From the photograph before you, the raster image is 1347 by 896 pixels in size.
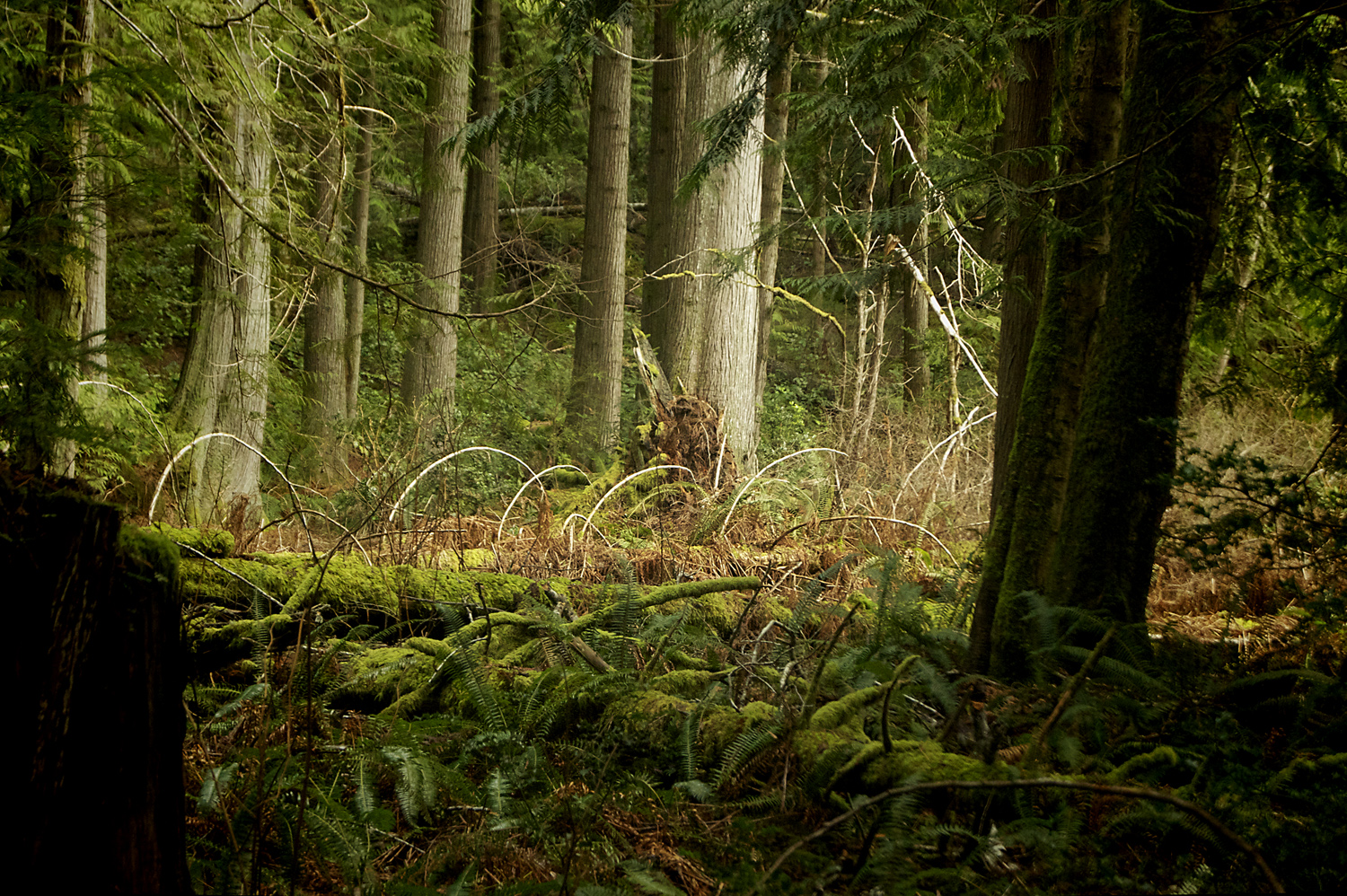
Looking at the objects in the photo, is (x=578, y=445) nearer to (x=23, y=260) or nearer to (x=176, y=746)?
(x=23, y=260)

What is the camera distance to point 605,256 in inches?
477

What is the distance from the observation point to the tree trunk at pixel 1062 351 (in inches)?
144

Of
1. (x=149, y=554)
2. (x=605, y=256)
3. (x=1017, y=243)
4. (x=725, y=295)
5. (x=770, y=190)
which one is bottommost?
(x=149, y=554)

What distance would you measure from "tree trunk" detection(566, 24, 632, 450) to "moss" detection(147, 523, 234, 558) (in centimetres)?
765

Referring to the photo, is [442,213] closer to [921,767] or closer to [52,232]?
[52,232]

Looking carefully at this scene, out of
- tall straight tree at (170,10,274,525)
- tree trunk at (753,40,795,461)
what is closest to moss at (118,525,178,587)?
tall straight tree at (170,10,274,525)

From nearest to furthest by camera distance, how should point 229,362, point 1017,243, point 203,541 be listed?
point 203,541
point 1017,243
point 229,362

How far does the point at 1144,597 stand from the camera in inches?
136

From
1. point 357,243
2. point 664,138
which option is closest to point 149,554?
point 664,138

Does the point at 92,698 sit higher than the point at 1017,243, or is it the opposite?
the point at 1017,243

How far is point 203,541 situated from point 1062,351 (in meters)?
4.34

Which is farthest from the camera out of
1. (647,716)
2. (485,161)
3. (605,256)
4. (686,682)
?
(485,161)

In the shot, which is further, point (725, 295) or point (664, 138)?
point (664, 138)

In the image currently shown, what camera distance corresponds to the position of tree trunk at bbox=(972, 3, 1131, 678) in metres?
3.66
